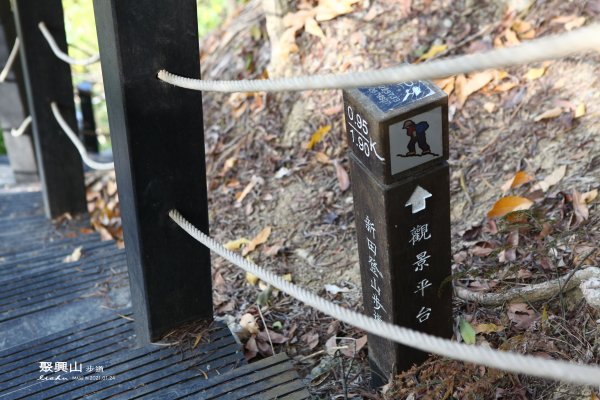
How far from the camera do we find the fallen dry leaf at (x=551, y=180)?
3.11 metres

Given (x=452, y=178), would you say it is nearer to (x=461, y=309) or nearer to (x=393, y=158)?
(x=461, y=309)

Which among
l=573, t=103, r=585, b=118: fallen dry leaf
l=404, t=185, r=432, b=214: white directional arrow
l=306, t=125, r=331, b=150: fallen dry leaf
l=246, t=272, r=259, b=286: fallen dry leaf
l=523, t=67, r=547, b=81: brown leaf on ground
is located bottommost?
l=246, t=272, r=259, b=286: fallen dry leaf

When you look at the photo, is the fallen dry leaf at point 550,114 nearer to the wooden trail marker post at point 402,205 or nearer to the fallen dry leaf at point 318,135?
the fallen dry leaf at point 318,135

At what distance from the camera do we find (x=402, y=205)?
202 centimetres

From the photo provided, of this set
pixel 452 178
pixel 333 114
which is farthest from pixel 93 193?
pixel 452 178

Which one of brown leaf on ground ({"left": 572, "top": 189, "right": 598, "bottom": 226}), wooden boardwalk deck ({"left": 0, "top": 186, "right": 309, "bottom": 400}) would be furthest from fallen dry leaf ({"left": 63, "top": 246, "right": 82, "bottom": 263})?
brown leaf on ground ({"left": 572, "top": 189, "right": 598, "bottom": 226})

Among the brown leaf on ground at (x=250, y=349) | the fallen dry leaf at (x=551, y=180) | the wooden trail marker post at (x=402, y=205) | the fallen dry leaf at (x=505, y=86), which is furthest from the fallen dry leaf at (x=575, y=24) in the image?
the brown leaf on ground at (x=250, y=349)

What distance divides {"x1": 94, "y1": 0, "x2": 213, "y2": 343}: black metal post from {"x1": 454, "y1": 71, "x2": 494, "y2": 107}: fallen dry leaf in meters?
1.97

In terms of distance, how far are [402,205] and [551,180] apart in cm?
139

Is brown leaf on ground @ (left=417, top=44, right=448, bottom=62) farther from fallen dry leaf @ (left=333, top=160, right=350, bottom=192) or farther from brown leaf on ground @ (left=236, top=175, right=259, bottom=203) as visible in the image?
brown leaf on ground @ (left=236, top=175, right=259, bottom=203)

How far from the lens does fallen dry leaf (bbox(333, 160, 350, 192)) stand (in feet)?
12.7

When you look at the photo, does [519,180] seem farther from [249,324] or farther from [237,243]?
[237,243]

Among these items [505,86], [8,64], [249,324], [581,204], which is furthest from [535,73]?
[8,64]

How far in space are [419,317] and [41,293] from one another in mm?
2045
